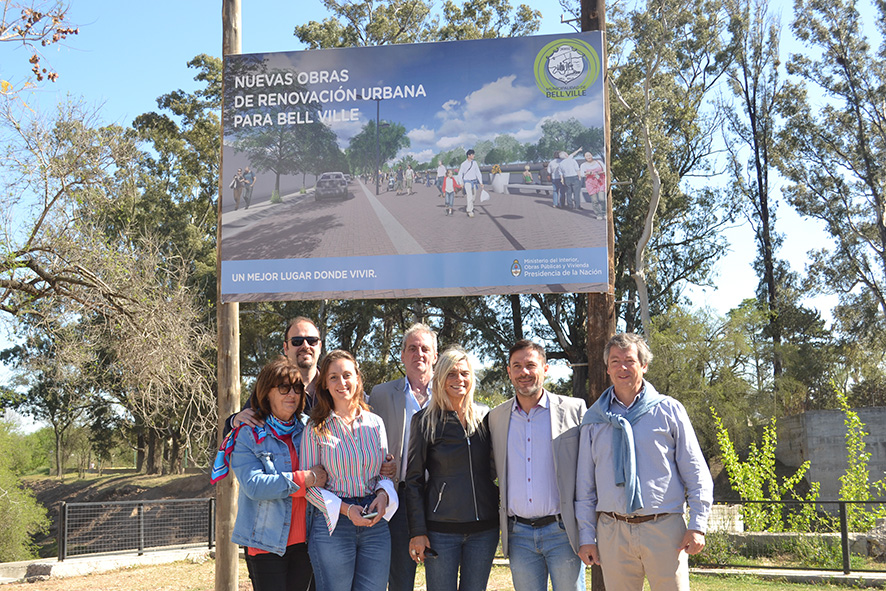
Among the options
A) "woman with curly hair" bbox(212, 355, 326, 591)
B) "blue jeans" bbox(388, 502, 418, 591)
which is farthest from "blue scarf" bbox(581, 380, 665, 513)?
"woman with curly hair" bbox(212, 355, 326, 591)

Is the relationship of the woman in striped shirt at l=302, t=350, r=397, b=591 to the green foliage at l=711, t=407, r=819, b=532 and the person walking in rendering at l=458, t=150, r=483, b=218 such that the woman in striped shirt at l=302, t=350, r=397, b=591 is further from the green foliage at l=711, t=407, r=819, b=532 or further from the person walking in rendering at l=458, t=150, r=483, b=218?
the green foliage at l=711, t=407, r=819, b=532

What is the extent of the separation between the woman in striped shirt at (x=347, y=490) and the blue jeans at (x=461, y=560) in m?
0.27

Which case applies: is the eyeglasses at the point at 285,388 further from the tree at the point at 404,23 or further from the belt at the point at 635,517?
the tree at the point at 404,23

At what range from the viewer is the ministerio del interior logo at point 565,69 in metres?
7.73

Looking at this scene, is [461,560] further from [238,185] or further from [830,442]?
[830,442]

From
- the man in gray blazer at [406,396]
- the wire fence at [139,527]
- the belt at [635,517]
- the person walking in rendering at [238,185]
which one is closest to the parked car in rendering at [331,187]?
the person walking in rendering at [238,185]

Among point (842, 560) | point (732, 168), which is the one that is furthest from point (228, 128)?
point (732, 168)

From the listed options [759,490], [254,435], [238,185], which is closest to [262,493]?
[254,435]

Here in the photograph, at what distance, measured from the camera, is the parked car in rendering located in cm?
905

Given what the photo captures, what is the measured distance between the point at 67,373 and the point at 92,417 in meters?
22.6

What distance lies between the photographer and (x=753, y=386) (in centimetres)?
2534

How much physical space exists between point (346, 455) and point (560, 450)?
3.83ft

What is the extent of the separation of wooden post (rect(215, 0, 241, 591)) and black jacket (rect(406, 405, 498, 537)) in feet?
10.2

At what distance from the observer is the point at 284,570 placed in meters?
4.03
